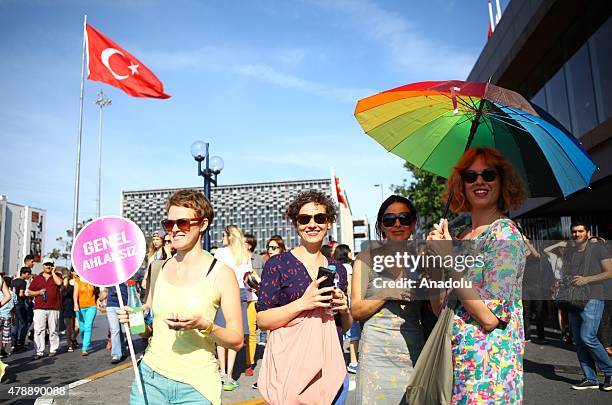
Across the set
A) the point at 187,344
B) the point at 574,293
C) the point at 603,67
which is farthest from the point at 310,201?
the point at 603,67

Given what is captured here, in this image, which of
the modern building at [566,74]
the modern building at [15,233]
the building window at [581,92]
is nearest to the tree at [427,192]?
the modern building at [566,74]

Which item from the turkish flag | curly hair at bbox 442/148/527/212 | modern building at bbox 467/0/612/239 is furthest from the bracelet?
modern building at bbox 467/0/612/239

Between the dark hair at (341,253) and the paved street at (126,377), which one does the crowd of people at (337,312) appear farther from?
the dark hair at (341,253)

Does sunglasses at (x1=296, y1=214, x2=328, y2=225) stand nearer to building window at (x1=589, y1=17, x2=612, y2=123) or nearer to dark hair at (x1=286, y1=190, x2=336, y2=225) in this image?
dark hair at (x1=286, y1=190, x2=336, y2=225)

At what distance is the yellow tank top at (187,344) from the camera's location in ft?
8.29

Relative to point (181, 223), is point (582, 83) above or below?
above

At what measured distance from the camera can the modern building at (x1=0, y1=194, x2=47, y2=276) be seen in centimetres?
6781

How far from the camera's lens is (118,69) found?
30.9ft

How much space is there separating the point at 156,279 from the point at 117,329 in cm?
653

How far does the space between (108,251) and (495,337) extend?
2803 mm

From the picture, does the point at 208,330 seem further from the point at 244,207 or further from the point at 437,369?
the point at 244,207

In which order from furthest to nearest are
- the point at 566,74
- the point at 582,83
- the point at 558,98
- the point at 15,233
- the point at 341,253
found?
the point at 15,233
the point at 558,98
the point at 566,74
the point at 582,83
the point at 341,253

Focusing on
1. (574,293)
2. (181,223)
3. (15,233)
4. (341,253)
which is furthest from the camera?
(15,233)

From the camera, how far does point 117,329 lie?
28.0 ft
